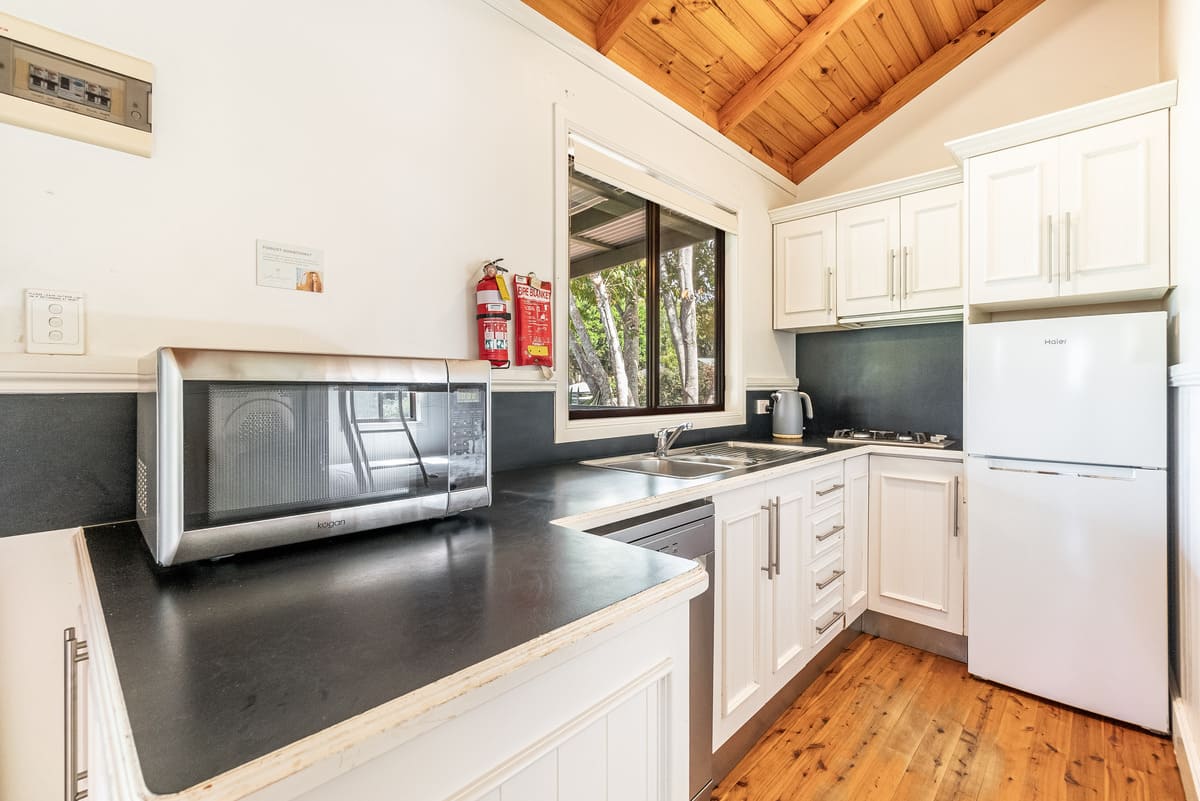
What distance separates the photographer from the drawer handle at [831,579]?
2.14 meters

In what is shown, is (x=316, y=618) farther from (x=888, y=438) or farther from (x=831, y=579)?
(x=888, y=438)

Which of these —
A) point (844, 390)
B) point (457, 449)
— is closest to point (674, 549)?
point (457, 449)

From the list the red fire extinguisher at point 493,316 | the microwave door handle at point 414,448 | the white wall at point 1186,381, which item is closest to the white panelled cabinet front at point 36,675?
the microwave door handle at point 414,448

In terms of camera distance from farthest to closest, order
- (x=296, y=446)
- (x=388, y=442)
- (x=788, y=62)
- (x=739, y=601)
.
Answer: (x=788, y=62) < (x=739, y=601) < (x=388, y=442) < (x=296, y=446)

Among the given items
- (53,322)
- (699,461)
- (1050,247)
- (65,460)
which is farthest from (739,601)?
(1050,247)

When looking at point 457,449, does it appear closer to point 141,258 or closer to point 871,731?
point 141,258

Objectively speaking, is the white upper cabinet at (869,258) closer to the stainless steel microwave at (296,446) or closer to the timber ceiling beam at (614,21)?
the timber ceiling beam at (614,21)

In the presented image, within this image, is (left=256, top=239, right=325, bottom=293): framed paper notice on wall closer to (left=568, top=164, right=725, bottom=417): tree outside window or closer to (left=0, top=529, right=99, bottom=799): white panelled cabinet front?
(left=0, top=529, right=99, bottom=799): white panelled cabinet front

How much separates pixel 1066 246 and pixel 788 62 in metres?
1.39

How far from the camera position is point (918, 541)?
7.83 feet

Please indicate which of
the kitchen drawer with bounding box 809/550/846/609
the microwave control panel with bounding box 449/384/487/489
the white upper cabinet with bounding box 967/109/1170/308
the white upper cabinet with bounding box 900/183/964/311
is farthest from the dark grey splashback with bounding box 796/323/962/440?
the microwave control panel with bounding box 449/384/487/489

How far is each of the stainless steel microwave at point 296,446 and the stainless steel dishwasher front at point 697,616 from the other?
1.44ft

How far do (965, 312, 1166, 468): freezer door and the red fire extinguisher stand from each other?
1.87 metres

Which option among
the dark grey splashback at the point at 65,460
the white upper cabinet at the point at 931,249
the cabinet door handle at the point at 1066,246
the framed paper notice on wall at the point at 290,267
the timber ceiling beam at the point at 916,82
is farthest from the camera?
the timber ceiling beam at the point at 916,82
